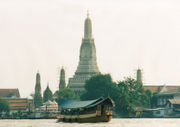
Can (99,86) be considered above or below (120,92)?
above

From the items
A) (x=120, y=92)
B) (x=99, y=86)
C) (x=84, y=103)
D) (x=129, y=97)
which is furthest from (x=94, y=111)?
(x=99, y=86)

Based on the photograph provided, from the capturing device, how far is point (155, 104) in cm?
19962

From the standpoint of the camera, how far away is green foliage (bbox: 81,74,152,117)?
568 ft

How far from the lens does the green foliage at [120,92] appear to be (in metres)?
173

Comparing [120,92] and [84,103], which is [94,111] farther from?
[120,92]

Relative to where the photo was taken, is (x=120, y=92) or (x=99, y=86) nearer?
(x=120, y=92)

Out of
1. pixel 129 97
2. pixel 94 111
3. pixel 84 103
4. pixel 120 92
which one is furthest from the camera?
pixel 129 97

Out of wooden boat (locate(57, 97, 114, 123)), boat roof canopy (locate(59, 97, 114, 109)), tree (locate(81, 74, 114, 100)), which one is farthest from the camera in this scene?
tree (locate(81, 74, 114, 100))

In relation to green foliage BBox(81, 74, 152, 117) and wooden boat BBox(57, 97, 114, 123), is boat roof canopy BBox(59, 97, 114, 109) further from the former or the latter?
green foliage BBox(81, 74, 152, 117)

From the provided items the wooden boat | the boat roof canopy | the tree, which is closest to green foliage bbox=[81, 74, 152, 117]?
the tree

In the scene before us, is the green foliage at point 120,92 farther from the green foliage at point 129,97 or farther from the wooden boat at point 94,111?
the wooden boat at point 94,111

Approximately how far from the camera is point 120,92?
174750mm

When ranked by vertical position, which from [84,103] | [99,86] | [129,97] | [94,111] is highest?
[99,86]

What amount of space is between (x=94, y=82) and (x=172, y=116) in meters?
23.9
